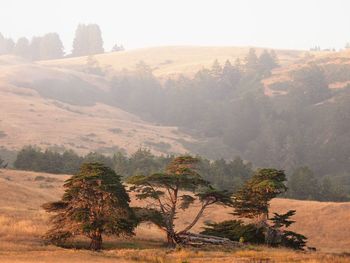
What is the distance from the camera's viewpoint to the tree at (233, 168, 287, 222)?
93.6 ft

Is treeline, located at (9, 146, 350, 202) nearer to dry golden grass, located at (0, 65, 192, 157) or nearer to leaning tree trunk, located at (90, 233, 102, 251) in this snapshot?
dry golden grass, located at (0, 65, 192, 157)

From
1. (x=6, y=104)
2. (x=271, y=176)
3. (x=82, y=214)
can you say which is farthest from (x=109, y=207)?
(x=6, y=104)

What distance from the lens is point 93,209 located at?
25281 mm

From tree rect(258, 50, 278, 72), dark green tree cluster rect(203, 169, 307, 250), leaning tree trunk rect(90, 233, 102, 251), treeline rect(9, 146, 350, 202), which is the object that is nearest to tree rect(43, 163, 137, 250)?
leaning tree trunk rect(90, 233, 102, 251)

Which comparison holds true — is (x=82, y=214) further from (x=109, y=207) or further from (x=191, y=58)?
(x=191, y=58)

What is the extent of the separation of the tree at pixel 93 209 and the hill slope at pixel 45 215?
4.61 ft

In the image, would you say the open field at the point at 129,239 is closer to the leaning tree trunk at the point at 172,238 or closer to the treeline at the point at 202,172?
the leaning tree trunk at the point at 172,238

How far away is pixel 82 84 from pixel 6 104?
4021 cm

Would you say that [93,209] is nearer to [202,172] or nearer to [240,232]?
[240,232]

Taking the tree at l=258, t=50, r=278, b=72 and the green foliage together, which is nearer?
the green foliage

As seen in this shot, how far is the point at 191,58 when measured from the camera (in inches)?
7790

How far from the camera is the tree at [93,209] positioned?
79.6 ft

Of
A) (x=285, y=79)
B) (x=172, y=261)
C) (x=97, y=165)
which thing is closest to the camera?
(x=172, y=261)

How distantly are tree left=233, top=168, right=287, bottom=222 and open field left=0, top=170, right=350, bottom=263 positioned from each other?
336cm
